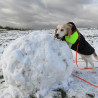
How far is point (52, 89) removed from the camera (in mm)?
2354

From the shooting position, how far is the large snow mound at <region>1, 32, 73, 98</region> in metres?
2.19

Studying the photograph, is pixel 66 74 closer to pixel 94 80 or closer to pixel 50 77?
pixel 50 77

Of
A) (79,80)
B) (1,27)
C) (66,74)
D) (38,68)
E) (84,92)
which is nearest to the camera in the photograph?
(38,68)

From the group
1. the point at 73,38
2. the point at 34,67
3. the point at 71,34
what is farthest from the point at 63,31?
the point at 34,67

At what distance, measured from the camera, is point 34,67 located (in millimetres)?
2184

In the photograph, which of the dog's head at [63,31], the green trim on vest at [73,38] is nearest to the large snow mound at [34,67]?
the dog's head at [63,31]

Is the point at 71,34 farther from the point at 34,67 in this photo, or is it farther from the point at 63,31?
the point at 34,67

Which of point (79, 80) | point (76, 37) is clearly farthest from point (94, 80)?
point (76, 37)

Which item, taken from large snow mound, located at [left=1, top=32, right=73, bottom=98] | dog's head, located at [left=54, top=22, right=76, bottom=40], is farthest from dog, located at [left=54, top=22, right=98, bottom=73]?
large snow mound, located at [left=1, top=32, right=73, bottom=98]

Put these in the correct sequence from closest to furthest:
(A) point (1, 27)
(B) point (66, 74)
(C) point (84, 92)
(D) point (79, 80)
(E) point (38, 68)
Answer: (E) point (38, 68) < (C) point (84, 92) < (B) point (66, 74) < (D) point (79, 80) < (A) point (1, 27)

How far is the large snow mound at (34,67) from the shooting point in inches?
86.4

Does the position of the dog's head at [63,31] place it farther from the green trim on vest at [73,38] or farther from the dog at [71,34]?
the green trim on vest at [73,38]

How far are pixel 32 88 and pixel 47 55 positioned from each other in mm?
768

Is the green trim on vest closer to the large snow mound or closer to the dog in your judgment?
the dog
